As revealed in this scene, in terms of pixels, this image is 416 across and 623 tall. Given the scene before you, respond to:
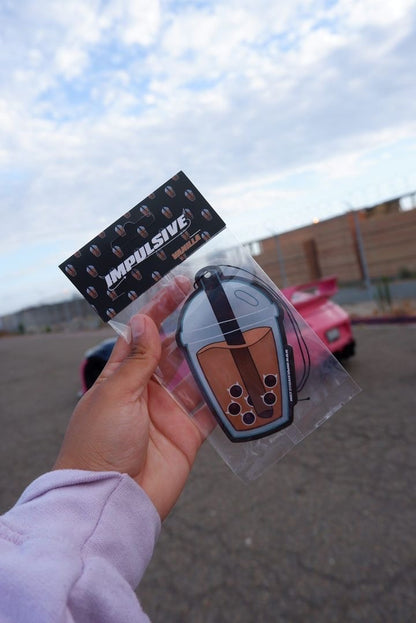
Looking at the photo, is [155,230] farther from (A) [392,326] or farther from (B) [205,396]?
(A) [392,326]

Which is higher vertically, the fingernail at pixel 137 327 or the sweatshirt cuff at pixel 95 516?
the fingernail at pixel 137 327

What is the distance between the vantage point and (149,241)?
1.29m

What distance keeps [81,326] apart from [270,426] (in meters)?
24.0

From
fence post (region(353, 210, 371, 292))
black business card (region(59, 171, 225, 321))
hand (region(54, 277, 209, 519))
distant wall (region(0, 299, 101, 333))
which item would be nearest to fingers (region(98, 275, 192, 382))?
hand (region(54, 277, 209, 519))

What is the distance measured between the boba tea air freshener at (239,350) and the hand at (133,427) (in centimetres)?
9

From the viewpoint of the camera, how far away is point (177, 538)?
10.5 feet

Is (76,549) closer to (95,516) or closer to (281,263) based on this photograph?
(95,516)

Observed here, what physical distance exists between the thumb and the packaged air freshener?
0.04 metres

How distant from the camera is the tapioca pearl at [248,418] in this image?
1379 mm

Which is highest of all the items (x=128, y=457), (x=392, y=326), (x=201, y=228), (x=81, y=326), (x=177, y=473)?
(x=201, y=228)

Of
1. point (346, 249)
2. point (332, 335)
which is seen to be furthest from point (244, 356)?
point (346, 249)

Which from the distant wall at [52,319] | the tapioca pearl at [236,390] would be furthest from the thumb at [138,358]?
the distant wall at [52,319]

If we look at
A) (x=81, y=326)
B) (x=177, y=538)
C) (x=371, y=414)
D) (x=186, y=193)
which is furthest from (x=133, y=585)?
(x=81, y=326)

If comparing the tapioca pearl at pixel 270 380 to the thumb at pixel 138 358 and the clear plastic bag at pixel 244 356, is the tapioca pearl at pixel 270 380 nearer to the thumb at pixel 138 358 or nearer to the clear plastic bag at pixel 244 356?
the clear plastic bag at pixel 244 356
